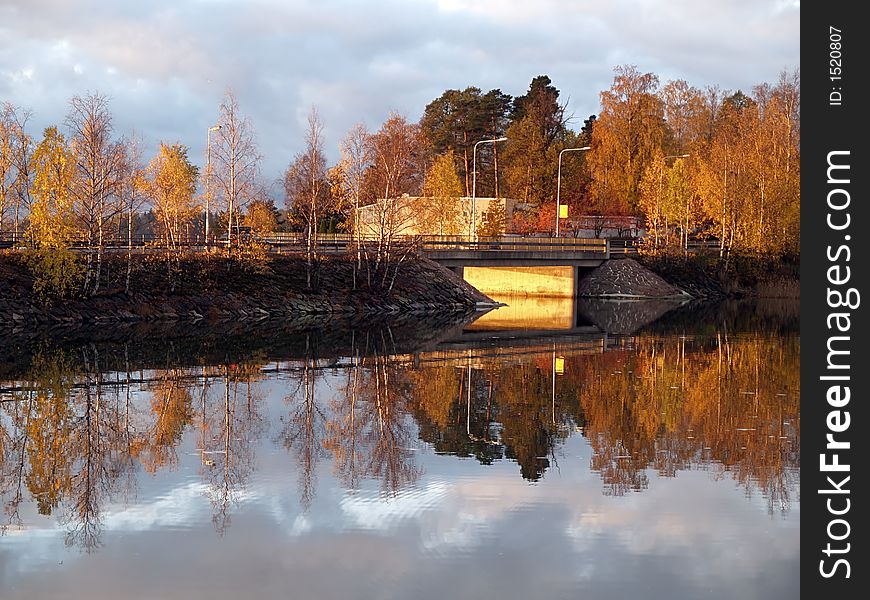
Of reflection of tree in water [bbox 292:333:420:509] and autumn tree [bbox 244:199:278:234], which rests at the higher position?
autumn tree [bbox 244:199:278:234]

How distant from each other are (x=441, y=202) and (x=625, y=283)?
40.5 feet

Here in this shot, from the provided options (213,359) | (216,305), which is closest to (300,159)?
(216,305)

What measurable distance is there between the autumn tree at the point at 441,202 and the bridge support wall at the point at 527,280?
3334mm

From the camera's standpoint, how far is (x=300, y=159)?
56.7 metres

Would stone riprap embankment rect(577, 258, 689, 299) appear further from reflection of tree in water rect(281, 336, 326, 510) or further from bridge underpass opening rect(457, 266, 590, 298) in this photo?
reflection of tree in water rect(281, 336, 326, 510)

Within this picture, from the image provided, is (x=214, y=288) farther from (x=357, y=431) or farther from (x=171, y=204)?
(x=357, y=431)

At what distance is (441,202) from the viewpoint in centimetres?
6769

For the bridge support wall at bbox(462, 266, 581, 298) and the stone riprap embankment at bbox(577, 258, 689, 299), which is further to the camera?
the bridge support wall at bbox(462, 266, 581, 298)

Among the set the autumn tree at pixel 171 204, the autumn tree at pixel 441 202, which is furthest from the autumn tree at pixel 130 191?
the autumn tree at pixel 441 202

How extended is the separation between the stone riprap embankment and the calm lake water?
3565 cm

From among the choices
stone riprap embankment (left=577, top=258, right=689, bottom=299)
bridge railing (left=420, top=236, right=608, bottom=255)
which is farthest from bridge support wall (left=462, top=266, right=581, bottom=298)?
bridge railing (left=420, top=236, right=608, bottom=255)

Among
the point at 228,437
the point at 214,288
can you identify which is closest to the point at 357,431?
the point at 228,437

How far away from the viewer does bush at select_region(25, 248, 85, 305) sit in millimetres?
38469
